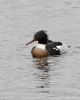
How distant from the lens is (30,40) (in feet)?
94.1

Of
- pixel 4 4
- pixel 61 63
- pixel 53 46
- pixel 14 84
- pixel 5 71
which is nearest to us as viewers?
pixel 14 84

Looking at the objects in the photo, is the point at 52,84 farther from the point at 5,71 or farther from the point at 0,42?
the point at 0,42

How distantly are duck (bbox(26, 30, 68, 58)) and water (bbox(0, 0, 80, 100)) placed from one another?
310 mm

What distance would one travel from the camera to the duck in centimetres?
2650

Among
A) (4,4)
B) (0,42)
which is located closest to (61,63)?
(0,42)

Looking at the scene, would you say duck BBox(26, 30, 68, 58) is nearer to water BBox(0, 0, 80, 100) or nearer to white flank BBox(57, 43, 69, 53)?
white flank BBox(57, 43, 69, 53)

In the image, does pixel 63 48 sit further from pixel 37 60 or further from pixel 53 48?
pixel 37 60

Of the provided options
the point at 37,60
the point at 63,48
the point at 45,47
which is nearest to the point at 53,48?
the point at 45,47

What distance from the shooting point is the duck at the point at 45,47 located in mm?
26500

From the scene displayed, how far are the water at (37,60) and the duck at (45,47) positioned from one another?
310 mm

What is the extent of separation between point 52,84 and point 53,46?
246 inches

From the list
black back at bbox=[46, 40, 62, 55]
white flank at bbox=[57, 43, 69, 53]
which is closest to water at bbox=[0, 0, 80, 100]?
white flank at bbox=[57, 43, 69, 53]

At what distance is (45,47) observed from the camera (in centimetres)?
2702

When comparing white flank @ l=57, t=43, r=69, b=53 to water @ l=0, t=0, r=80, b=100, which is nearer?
water @ l=0, t=0, r=80, b=100
